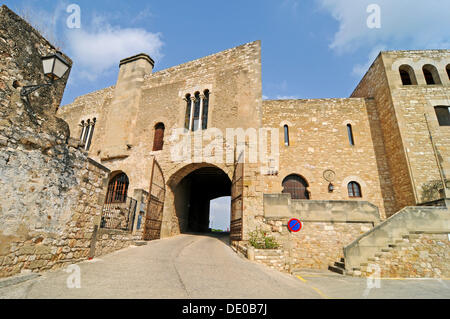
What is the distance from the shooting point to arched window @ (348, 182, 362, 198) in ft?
38.8

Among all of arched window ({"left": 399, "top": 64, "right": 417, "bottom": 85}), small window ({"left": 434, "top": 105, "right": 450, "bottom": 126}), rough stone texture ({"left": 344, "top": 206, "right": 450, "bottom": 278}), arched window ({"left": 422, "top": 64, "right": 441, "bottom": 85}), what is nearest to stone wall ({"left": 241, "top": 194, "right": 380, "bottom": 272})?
rough stone texture ({"left": 344, "top": 206, "right": 450, "bottom": 278})

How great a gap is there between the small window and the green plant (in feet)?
36.9

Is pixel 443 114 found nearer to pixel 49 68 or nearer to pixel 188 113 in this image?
pixel 188 113

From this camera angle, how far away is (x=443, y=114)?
11734 millimetres

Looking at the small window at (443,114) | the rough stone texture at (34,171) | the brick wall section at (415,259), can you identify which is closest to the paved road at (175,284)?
the rough stone texture at (34,171)

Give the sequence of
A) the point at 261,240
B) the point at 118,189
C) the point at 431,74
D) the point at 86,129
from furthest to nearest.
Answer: the point at 86,129 < the point at 431,74 < the point at 118,189 < the point at 261,240

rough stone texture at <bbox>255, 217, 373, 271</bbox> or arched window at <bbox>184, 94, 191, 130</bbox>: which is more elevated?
arched window at <bbox>184, 94, 191, 130</bbox>

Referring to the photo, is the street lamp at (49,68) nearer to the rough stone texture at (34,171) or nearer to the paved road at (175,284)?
the rough stone texture at (34,171)

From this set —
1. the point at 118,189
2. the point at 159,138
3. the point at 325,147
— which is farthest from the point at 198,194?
the point at 325,147

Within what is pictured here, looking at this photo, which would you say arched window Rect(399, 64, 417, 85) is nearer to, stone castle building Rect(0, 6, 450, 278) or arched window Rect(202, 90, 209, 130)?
stone castle building Rect(0, 6, 450, 278)

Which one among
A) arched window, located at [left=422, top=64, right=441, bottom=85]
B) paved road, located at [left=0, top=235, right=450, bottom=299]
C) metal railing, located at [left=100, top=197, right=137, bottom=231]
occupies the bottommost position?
paved road, located at [left=0, top=235, right=450, bottom=299]

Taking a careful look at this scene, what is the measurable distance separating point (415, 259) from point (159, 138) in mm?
11624
